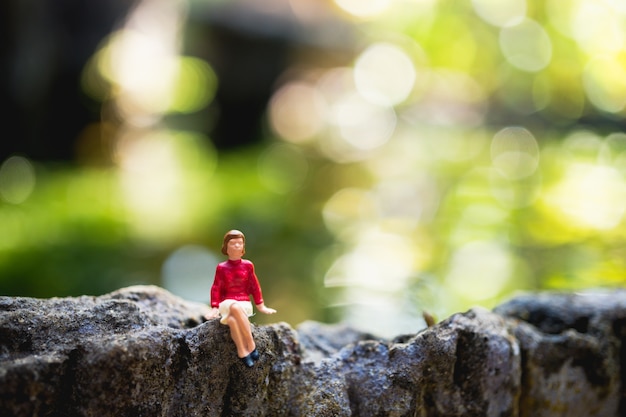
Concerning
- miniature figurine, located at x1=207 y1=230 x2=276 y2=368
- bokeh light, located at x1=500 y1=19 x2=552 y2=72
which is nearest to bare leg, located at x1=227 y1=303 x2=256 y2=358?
miniature figurine, located at x1=207 y1=230 x2=276 y2=368

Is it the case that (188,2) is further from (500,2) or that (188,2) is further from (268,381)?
(268,381)

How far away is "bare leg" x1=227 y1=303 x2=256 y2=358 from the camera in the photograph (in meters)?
2.03

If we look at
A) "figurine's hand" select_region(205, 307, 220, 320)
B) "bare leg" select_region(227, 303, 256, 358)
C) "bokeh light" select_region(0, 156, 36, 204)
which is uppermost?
"bokeh light" select_region(0, 156, 36, 204)

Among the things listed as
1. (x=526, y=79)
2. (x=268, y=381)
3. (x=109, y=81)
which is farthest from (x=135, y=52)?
(x=268, y=381)

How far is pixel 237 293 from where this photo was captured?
7.11ft

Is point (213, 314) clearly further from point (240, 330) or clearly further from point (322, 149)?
point (322, 149)

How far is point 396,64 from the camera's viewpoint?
10414mm

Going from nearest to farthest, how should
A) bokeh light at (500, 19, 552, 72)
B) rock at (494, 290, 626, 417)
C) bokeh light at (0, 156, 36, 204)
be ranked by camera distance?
rock at (494, 290, 626, 417), bokeh light at (0, 156, 36, 204), bokeh light at (500, 19, 552, 72)

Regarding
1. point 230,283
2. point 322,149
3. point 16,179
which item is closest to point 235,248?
point 230,283

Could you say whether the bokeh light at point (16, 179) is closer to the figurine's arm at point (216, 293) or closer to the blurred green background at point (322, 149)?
the blurred green background at point (322, 149)

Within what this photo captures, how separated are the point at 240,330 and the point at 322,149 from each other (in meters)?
7.60

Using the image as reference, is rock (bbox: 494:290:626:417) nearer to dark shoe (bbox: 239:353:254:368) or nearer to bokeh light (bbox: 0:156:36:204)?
dark shoe (bbox: 239:353:254:368)

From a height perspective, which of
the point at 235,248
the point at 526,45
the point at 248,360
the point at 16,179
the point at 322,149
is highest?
the point at 526,45

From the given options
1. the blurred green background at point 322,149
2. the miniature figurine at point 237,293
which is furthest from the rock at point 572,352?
the miniature figurine at point 237,293
